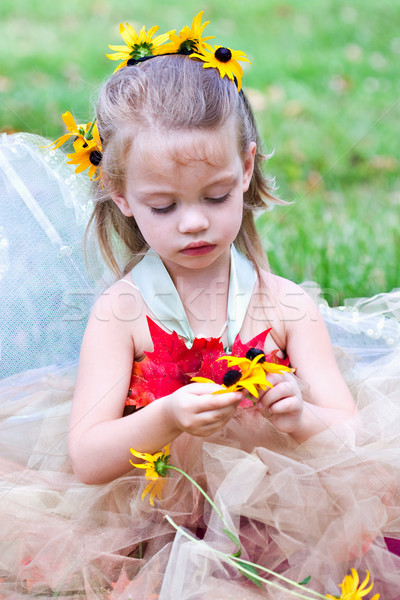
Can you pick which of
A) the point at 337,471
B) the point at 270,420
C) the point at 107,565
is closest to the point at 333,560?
the point at 337,471

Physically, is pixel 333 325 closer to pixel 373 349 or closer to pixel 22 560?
pixel 373 349

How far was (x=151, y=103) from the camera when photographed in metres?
1.57

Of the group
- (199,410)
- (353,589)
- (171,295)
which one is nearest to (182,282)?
(171,295)

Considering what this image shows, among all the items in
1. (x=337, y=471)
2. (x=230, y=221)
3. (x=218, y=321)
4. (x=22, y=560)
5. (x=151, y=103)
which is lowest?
(x=22, y=560)

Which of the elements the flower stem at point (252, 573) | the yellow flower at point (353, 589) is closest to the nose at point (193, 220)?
the flower stem at point (252, 573)

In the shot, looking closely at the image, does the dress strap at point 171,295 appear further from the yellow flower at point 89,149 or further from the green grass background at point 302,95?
the green grass background at point 302,95

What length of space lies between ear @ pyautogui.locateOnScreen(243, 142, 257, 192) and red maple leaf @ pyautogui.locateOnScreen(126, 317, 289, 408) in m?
0.34

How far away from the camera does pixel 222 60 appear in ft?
5.34

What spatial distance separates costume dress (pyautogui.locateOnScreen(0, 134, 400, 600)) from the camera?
4.45ft

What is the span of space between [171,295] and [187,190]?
295 mm

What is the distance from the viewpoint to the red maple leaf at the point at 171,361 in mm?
1577

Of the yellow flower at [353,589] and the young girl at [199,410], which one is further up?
the young girl at [199,410]

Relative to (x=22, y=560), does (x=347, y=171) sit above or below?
above

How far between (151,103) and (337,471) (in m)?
0.81
